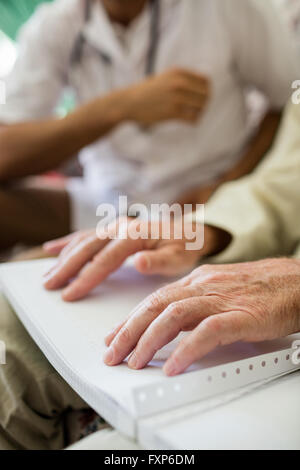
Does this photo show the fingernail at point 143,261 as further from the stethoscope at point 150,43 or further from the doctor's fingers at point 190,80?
the stethoscope at point 150,43

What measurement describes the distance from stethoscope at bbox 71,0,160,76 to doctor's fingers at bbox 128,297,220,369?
93 cm

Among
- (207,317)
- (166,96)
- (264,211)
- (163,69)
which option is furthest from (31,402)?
(163,69)

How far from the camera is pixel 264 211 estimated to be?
696mm

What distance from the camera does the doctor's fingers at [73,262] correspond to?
0.52m

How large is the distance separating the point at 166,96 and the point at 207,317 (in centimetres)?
77

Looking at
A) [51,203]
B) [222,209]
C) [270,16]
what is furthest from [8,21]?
[222,209]

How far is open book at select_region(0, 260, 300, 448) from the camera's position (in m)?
0.30

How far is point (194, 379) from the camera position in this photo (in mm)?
321

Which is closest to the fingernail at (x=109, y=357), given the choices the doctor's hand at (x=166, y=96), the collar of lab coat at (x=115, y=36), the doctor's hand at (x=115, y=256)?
the doctor's hand at (x=115, y=256)

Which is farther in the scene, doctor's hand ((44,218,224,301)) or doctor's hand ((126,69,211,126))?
doctor's hand ((126,69,211,126))

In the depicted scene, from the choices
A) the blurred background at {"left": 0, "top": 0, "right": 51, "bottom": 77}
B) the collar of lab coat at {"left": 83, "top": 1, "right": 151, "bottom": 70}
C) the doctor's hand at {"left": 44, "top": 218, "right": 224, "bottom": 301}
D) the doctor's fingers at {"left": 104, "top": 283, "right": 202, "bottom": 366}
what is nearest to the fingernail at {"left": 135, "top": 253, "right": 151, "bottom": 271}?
the doctor's hand at {"left": 44, "top": 218, "right": 224, "bottom": 301}

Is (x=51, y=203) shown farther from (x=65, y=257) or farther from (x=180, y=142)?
(x=65, y=257)

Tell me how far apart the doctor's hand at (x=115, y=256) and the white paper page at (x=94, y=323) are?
2 centimetres

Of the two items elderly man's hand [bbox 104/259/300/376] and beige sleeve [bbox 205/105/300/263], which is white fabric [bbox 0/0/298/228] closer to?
beige sleeve [bbox 205/105/300/263]
